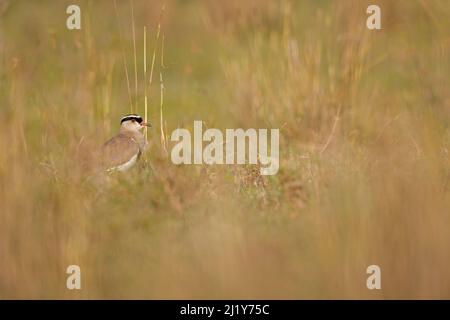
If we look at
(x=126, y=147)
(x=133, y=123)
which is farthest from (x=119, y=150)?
(x=133, y=123)

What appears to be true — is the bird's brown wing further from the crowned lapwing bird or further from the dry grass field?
the dry grass field

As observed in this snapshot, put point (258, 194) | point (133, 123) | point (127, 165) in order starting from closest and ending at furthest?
point (258, 194), point (127, 165), point (133, 123)

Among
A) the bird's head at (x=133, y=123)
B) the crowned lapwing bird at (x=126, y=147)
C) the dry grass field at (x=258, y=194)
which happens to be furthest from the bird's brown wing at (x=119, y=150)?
the bird's head at (x=133, y=123)

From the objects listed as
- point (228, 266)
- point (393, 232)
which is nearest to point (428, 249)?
point (393, 232)

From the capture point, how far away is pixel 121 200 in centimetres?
521

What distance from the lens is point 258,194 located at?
556cm

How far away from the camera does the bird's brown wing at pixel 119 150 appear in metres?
6.00

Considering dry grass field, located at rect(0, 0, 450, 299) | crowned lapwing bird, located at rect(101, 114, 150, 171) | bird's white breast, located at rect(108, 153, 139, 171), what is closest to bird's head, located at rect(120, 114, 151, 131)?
crowned lapwing bird, located at rect(101, 114, 150, 171)

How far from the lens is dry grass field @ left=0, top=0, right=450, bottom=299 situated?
418 centimetres

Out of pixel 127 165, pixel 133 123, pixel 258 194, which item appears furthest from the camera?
pixel 133 123

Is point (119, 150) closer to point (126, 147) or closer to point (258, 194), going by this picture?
point (126, 147)

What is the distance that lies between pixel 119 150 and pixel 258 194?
118 cm

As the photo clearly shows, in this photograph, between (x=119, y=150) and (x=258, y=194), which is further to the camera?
(x=119, y=150)
